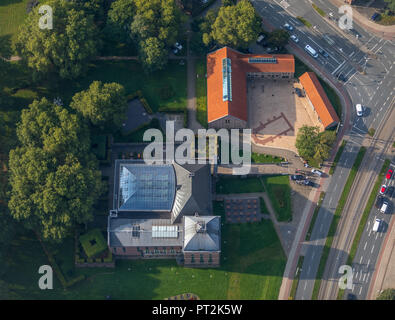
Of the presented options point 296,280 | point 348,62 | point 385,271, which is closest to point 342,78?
point 348,62

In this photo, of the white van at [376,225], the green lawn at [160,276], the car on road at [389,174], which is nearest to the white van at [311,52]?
the car on road at [389,174]

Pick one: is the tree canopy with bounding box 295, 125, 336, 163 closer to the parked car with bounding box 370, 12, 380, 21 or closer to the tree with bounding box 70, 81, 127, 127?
the parked car with bounding box 370, 12, 380, 21

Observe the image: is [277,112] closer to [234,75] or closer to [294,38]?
[234,75]

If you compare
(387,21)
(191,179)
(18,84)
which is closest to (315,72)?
(387,21)

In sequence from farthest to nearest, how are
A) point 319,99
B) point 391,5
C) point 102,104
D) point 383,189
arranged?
point 391,5 → point 319,99 → point 383,189 → point 102,104

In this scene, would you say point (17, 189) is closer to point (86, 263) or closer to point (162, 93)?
point (86, 263)

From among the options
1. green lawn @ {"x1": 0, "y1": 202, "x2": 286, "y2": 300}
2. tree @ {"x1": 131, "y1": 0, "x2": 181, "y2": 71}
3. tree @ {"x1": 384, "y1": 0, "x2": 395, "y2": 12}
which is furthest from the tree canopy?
tree @ {"x1": 384, "y1": 0, "x2": 395, "y2": 12}
